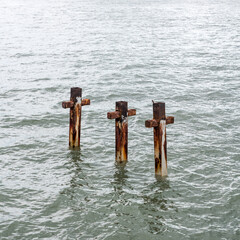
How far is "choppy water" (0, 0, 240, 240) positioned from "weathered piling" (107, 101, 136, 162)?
0.64 m

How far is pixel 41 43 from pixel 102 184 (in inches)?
1171

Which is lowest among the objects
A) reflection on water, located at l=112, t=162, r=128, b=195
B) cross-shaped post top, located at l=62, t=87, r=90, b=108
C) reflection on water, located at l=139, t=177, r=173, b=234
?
reflection on water, located at l=139, t=177, r=173, b=234

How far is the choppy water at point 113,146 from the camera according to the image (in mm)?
10594

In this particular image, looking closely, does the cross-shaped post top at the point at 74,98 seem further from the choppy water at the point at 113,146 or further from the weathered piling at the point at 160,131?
the weathered piling at the point at 160,131

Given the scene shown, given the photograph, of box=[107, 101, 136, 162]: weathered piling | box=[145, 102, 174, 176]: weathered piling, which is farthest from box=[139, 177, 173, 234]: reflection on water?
box=[107, 101, 136, 162]: weathered piling

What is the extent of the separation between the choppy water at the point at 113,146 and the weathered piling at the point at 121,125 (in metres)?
0.64

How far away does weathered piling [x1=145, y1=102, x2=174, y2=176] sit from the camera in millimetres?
11398

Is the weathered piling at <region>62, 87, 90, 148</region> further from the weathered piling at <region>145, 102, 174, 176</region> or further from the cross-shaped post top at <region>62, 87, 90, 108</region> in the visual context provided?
the weathered piling at <region>145, 102, 174, 176</region>

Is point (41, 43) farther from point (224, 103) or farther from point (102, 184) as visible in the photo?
point (102, 184)

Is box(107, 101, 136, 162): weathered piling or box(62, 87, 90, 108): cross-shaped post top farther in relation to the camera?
box(62, 87, 90, 108): cross-shaped post top

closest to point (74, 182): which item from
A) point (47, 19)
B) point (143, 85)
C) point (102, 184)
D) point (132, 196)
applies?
point (102, 184)

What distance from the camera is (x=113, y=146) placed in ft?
50.6

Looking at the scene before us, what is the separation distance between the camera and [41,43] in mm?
39969

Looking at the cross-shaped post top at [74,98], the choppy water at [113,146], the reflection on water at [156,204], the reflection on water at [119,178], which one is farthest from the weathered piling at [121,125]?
the cross-shaped post top at [74,98]
